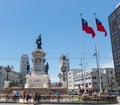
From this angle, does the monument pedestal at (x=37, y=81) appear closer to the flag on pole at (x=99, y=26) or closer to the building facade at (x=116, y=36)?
the flag on pole at (x=99, y=26)

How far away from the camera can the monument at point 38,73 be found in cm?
5041

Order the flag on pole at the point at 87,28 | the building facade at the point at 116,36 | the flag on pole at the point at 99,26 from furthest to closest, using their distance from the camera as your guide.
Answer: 1. the building facade at the point at 116,36
2. the flag on pole at the point at 87,28
3. the flag on pole at the point at 99,26

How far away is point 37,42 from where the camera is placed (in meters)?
57.0

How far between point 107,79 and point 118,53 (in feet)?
98.4

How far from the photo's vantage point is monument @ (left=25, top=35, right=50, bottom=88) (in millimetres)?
50406

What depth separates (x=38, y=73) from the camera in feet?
169

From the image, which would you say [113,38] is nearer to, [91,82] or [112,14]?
[112,14]

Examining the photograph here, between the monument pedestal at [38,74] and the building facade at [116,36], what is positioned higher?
the building facade at [116,36]

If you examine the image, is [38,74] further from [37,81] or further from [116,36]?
[116,36]

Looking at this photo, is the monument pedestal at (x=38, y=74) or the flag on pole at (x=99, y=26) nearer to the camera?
the flag on pole at (x=99, y=26)

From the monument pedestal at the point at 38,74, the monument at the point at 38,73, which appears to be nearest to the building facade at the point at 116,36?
the monument at the point at 38,73

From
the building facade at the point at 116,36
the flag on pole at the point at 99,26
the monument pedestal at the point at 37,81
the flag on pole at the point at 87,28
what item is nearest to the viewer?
the flag on pole at the point at 99,26

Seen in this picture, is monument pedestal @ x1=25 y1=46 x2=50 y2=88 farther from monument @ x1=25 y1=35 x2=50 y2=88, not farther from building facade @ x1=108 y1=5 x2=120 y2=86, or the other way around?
building facade @ x1=108 y1=5 x2=120 y2=86

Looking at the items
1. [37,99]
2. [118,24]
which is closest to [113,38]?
[118,24]
